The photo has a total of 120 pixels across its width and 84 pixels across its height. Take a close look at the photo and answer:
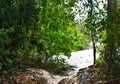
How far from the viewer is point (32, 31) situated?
12.9 m

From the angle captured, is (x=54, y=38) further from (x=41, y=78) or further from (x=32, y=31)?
(x=41, y=78)

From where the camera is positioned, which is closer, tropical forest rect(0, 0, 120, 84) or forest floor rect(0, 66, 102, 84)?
tropical forest rect(0, 0, 120, 84)

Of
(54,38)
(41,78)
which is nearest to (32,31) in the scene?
(41,78)

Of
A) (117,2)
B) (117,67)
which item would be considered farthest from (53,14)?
(117,67)

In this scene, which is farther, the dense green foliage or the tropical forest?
the dense green foliage

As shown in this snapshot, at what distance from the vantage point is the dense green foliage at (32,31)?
34.8ft

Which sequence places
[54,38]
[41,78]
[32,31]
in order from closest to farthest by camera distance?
1. [41,78]
2. [32,31]
3. [54,38]

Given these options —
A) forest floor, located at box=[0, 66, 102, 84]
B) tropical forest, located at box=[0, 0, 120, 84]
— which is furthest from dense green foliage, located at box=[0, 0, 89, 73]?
forest floor, located at box=[0, 66, 102, 84]

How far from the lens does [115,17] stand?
8.95 m

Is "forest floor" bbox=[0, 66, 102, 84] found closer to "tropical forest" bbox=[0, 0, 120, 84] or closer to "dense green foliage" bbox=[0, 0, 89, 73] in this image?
"tropical forest" bbox=[0, 0, 120, 84]

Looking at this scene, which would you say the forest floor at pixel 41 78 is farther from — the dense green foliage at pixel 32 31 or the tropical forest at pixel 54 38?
the dense green foliage at pixel 32 31

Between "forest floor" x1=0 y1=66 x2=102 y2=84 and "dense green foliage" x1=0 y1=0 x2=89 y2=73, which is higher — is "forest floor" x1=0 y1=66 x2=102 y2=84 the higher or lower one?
the lower one

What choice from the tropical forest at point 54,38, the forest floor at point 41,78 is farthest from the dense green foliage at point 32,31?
the forest floor at point 41,78

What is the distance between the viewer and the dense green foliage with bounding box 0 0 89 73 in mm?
10602
